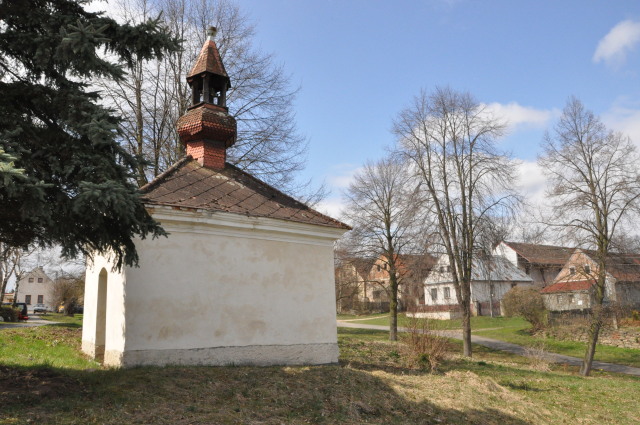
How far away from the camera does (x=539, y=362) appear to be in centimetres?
1667

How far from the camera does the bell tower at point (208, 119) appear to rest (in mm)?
11945

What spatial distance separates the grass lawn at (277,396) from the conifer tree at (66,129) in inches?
76.6

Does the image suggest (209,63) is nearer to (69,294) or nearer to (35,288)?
(69,294)

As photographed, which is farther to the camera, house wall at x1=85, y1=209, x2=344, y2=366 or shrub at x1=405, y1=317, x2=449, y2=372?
shrub at x1=405, y1=317, x2=449, y2=372

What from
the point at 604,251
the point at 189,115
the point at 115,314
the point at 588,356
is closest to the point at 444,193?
the point at 604,251

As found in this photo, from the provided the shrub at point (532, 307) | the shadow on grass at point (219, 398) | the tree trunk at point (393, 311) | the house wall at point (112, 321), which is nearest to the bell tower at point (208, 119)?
the house wall at point (112, 321)

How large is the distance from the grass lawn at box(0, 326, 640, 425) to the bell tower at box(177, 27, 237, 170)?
5.67 meters

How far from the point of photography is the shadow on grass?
5.70 m

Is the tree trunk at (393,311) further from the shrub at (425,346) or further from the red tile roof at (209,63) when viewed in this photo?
the red tile roof at (209,63)

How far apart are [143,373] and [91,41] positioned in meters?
5.20

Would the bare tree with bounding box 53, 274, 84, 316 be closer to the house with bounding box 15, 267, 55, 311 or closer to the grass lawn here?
the house with bounding box 15, 267, 55, 311

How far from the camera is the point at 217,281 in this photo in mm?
9414

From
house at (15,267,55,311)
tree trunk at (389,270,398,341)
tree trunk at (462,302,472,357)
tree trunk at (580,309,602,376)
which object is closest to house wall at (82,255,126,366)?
tree trunk at (462,302,472,357)

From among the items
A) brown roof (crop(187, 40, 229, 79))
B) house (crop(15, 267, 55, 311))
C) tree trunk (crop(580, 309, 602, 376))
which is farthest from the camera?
house (crop(15, 267, 55, 311))
